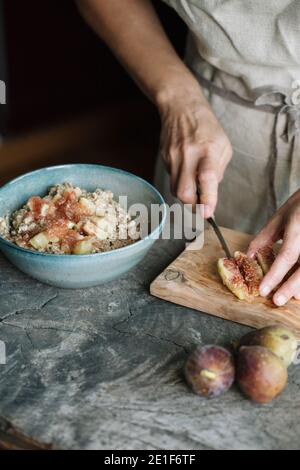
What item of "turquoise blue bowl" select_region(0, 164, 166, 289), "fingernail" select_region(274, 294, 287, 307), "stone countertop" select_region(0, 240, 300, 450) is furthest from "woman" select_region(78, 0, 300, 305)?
"stone countertop" select_region(0, 240, 300, 450)

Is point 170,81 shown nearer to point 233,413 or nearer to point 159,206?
point 159,206

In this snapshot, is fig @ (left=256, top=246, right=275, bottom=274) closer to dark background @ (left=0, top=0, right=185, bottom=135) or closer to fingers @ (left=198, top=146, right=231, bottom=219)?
fingers @ (left=198, top=146, right=231, bottom=219)

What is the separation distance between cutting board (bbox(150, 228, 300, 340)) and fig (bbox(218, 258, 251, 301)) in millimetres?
17

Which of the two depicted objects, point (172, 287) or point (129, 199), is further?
point (129, 199)

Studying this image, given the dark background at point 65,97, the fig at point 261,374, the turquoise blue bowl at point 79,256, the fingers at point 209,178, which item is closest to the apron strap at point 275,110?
the fingers at point 209,178

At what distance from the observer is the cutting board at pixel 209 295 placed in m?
1.61

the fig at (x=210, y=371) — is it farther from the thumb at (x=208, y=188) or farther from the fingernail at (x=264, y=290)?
the thumb at (x=208, y=188)

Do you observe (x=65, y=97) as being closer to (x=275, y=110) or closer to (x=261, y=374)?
(x=275, y=110)

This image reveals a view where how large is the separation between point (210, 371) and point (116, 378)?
0.23 m

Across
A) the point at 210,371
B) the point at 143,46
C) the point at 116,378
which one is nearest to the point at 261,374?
the point at 210,371

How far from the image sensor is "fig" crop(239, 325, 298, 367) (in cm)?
138
